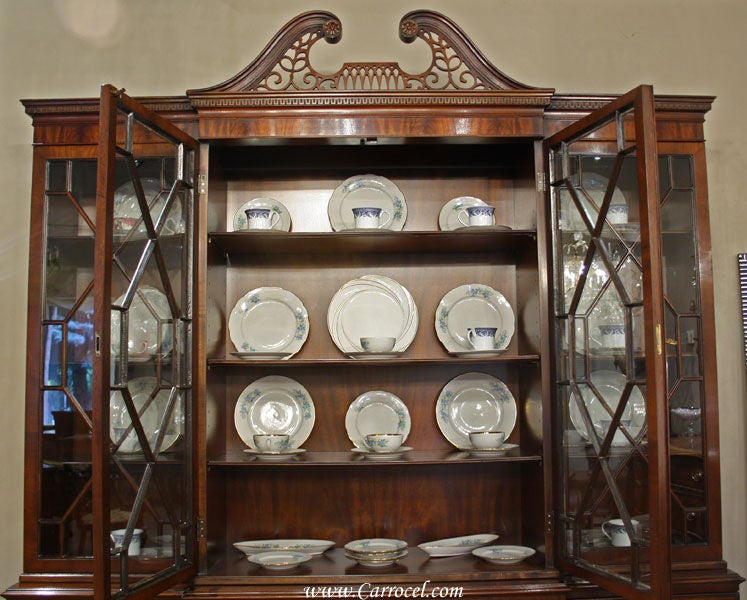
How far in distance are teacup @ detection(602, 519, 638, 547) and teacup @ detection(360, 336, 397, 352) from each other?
2.57ft

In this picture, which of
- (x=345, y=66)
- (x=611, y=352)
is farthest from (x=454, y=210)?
(x=611, y=352)

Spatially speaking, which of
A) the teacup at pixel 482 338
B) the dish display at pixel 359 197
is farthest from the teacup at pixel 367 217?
the teacup at pixel 482 338

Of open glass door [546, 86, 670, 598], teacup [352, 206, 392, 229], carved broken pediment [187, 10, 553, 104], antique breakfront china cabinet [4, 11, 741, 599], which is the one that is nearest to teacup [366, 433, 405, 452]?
antique breakfront china cabinet [4, 11, 741, 599]

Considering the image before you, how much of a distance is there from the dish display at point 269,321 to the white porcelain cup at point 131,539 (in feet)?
2.57

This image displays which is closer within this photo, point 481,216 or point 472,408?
point 481,216

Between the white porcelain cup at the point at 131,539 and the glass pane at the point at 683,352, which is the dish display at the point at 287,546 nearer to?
the white porcelain cup at the point at 131,539

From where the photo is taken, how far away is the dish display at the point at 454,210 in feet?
8.95

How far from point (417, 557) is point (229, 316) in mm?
970

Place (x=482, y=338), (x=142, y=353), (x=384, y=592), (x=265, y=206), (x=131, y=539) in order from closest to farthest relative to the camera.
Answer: (x=131, y=539), (x=142, y=353), (x=384, y=592), (x=482, y=338), (x=265, y=206)

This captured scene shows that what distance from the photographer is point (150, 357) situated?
2.13 m

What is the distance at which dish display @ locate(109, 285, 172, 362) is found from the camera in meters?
1.98

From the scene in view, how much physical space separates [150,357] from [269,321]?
627 millimetres

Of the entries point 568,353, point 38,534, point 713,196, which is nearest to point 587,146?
Result: point 568,353

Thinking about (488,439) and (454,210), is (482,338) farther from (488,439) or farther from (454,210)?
(454,210)
